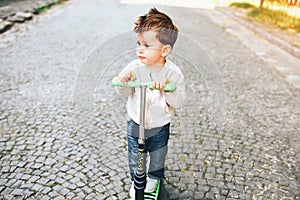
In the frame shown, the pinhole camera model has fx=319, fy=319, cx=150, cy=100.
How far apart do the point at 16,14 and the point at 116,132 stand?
6733mm

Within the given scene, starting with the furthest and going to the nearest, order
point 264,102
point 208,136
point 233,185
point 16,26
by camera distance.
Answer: point 16,26 < point 264,102 < point 208,136 < point 233,185

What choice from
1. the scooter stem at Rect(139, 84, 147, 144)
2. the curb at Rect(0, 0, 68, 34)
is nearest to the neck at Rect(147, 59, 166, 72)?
the scooter stem at Rect(139, 84, 147, 144)

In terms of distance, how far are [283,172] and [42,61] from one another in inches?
168

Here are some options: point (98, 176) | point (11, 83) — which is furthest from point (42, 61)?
point (98, 176)

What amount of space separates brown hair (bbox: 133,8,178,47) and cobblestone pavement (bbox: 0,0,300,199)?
0.11 metres

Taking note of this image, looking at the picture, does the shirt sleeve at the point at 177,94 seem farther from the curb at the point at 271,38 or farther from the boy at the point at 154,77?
the curb at the point at 271,38

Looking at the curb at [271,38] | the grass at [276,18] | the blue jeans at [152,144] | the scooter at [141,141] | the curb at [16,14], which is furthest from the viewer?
the grass at [276,18]

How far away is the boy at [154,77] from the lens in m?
1.85

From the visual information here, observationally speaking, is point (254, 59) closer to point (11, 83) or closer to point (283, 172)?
point (283, 172)

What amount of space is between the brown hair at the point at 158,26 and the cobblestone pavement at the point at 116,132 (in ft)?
0.35

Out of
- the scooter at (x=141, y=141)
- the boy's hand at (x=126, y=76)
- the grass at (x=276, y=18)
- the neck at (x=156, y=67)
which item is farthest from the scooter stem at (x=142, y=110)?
the grass at (x=276, y=18)

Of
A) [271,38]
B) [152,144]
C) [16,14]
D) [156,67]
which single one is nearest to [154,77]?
[156,67]

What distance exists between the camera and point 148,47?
6.12ft

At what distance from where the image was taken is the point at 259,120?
12.8ft
